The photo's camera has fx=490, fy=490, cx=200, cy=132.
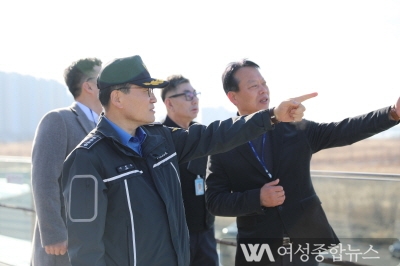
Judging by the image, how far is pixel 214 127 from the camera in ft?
7.02

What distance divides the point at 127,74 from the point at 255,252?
1.19 m

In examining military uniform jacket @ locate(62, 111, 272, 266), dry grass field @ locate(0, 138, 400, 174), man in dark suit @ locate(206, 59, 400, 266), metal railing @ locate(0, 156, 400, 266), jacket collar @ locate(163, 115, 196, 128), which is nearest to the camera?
military uniform jacket @ locate(62, 111, 272, 266)

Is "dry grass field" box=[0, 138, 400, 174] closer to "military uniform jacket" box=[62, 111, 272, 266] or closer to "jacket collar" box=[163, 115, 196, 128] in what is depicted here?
"jacket collar" box=[163, 115, 196, 128]

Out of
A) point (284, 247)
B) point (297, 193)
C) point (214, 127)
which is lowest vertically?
point (284, 247)

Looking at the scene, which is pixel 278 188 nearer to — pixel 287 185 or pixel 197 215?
pixel 287 185

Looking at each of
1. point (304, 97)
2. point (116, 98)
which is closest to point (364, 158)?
point (304, 97)

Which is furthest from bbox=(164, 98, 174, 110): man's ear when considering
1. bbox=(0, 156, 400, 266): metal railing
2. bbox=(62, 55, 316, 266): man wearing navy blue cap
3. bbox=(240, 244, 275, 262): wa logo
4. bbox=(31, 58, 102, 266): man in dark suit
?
bbox=(62, 55, 316, 266): man wearing navy blue cap

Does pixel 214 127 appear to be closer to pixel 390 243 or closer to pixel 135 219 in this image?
pixel 135 219

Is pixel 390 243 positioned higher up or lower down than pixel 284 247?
lower down

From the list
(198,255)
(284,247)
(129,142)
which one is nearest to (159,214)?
(129,142)

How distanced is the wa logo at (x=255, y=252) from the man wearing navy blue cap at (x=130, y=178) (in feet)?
2.32

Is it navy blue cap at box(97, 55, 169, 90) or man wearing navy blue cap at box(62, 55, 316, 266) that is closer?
man wearing navy blue cap at box(62, 55, 316, 266)

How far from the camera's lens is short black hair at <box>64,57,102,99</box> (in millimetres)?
2855

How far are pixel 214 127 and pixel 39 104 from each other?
1152cm
